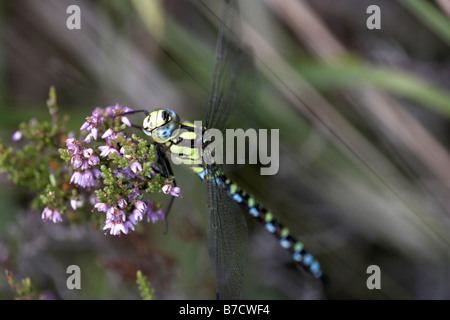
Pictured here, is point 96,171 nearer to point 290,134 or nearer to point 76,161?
point 76,161

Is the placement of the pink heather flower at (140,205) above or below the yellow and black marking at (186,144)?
below

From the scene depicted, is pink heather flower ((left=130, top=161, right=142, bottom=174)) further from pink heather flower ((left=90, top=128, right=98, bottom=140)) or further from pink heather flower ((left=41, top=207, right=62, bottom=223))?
pink heather flower ((left=41, top=207, right=62, bottom=223))

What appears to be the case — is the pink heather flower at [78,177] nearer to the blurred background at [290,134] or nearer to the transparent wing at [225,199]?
the transparent wing at [225,199]

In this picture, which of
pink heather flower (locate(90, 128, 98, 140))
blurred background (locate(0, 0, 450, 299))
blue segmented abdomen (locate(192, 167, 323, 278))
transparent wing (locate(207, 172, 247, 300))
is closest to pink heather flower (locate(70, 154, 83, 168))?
pink heather flower (locate(90, 128, 98, 140))

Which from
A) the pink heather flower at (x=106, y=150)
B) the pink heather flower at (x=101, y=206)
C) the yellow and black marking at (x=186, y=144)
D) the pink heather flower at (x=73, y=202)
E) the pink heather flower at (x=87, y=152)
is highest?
the yellow and black marking at (x=186, y=144)

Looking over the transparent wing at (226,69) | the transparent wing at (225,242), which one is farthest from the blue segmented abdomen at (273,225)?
the transparent wing at (226,69)

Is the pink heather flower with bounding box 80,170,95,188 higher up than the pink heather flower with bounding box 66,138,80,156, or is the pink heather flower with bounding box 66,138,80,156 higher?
the pink heather flower with bounding box 66,138,80,156

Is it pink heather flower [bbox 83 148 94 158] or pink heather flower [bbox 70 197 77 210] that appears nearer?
pink heather flower [bbox 83 148 94 158]

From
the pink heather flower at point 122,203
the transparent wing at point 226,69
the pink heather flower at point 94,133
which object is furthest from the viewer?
the transparent wing at point 226,69
